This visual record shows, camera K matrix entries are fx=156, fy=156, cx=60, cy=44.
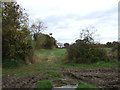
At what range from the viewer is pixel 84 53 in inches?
490

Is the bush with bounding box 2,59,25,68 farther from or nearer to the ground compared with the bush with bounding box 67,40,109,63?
nearer to the ground

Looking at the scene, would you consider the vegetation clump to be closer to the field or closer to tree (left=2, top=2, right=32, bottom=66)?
the field

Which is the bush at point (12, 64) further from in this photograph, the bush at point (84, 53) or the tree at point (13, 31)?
the bush at point (84, 53)

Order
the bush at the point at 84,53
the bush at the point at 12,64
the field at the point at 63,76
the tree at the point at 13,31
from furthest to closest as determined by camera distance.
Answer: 1. the bush at the point at 84,53
2. the bush at the point at 12,64
3. the tree at the point at 13,31
4. the field at the point at 63,76

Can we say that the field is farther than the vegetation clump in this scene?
No

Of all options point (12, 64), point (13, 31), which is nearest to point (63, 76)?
point (13, 31)

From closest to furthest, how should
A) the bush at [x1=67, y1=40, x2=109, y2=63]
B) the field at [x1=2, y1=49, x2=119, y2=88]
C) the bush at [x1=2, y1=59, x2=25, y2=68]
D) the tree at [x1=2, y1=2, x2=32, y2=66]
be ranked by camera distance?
the field at [x1=2, y1=49, x2=119, y2=88] → the tree at [x1=2, y1=2, x2=32, y2=66] → the bush at [x1=2, y1=59, x2=25, y2=68] → the bush at [x1=67, y1=40, x2=109, y2=63]

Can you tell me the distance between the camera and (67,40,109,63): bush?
12312 millimetres

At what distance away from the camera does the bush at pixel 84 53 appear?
40.4 feet

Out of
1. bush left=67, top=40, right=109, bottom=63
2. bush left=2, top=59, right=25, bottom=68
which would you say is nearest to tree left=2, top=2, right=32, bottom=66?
bush left=2, top=59, right=25, bottom=68

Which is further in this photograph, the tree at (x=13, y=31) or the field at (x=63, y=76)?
the tree at (x=13, y=31)

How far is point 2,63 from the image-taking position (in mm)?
11578

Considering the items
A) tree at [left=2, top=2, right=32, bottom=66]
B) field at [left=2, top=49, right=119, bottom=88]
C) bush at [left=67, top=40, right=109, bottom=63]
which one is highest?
tree at [left=2, top=2, right=32, bottom=66]

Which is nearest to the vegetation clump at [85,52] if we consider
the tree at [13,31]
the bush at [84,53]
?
the bush at [84,53]
